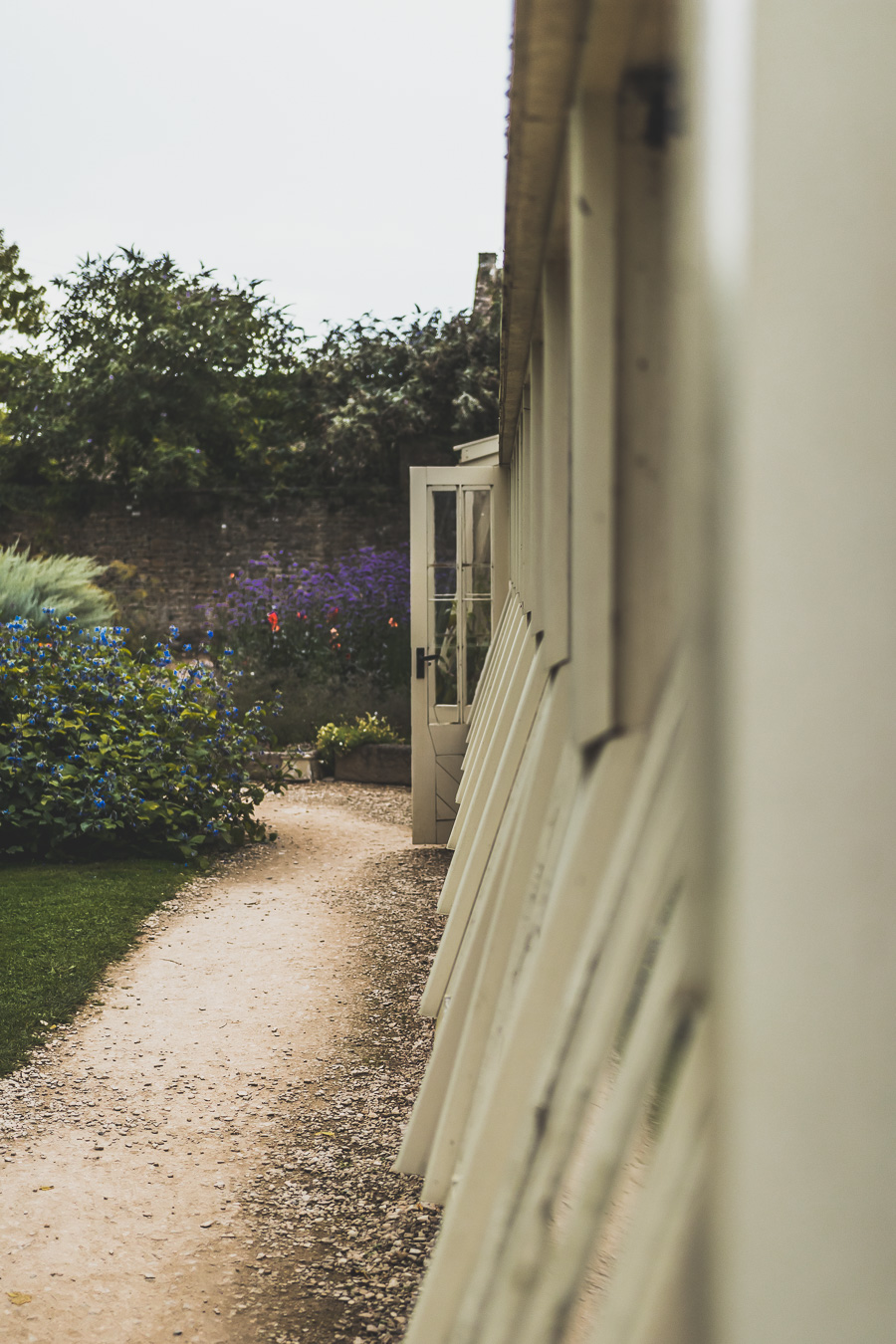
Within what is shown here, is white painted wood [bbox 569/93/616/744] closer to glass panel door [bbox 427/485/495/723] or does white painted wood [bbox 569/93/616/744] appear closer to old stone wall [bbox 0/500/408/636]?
glass panel door [bbox 427/485/495/723]

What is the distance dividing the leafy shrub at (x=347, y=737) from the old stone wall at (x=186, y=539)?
3.79 m

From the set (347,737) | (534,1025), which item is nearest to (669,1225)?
(534,1025)

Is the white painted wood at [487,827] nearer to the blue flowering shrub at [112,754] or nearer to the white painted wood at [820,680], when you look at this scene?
the white painted wood at [820,680]

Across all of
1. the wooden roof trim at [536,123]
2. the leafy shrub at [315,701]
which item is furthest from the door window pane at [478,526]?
the wooden roof trim at [536,123]

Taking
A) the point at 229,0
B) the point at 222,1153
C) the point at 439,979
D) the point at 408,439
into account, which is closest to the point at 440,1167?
the point at 439,979

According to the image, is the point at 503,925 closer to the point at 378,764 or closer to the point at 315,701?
the point at 378,764

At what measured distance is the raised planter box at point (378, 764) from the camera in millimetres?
8562

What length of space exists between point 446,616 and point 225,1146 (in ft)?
12.6

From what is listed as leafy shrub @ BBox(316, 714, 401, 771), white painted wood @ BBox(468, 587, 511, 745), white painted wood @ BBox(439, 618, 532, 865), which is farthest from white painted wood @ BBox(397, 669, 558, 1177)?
leafy shrub @ BBox(316, 714, 401, 771)

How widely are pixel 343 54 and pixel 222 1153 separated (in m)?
15.2

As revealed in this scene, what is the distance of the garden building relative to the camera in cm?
30

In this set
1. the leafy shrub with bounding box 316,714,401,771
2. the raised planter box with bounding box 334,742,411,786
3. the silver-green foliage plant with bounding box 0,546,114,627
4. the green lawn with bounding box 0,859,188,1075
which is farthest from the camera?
the leafy shrub with bounding box 316,714,401,771

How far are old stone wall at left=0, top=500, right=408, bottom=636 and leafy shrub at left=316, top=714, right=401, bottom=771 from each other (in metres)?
3.79

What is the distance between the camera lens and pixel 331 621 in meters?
10.7
